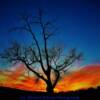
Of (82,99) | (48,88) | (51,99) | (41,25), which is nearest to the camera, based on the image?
(51,99)

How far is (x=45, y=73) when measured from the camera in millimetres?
31172

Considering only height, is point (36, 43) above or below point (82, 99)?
above

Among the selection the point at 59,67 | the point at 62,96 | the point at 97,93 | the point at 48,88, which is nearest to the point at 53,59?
the point at 59,67

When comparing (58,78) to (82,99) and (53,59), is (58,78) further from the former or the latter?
(82,99)

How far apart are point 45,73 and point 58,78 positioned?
1.91 meters

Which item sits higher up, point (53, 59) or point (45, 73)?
point (53, 59)

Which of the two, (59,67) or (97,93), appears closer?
(97,93)

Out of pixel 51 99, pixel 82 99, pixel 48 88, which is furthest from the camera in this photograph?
pixel 48 88

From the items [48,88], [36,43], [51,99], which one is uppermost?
[36,43]

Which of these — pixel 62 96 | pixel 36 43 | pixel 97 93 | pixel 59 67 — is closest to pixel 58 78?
pixel 59 67

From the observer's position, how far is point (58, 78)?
32.0 meters

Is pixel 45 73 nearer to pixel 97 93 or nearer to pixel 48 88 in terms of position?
pixel 48 88

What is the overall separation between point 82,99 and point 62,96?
2.16 meters

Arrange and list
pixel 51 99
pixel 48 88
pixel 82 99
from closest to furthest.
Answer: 1. pixel 51 99
2. pixel 82 99
3. pixel 48 88
